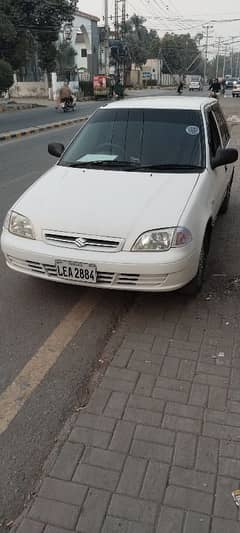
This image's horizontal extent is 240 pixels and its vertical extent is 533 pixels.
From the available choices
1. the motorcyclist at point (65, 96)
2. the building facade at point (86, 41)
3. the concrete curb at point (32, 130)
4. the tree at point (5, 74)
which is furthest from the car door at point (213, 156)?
the building facade at point (86, 41)

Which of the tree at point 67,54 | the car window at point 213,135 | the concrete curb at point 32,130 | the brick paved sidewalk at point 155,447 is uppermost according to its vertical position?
the tree at point 67,54

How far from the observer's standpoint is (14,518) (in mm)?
2248

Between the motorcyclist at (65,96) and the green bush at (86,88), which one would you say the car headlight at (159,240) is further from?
the green bush at (86,88)

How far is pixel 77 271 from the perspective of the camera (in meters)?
3.79

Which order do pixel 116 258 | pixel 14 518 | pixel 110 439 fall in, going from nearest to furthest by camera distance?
pixel 14 518
pixel 110 439
pixel 116 258

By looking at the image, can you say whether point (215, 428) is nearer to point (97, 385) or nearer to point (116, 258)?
point (97, 385)

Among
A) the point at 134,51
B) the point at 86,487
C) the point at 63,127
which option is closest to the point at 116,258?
the point at 86,487

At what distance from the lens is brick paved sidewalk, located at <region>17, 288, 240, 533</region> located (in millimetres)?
2234

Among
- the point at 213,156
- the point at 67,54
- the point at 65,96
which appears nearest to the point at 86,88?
the point at 65,96

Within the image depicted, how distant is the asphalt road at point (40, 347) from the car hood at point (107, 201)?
2.38 ft

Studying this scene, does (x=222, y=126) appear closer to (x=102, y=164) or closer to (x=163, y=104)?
(x=163, y=104)

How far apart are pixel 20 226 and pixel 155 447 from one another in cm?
220

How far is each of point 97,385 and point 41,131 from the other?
1786 cm

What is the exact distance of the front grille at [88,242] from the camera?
3.75 meters
